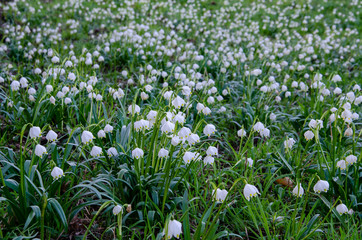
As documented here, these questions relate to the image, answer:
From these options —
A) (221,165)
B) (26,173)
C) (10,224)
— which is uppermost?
(26,173)

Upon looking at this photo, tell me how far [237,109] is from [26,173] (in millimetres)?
2686

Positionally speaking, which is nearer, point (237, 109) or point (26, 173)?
point (26, 173)

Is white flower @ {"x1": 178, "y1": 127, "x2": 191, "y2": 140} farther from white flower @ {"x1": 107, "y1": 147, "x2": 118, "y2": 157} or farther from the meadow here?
white flower @ {"x1": 107, "y1": 147, "x2": 118, "y2": 157}

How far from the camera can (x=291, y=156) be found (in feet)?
10.1

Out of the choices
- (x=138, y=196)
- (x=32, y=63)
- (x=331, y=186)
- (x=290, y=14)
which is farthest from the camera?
(x=290, y=14)

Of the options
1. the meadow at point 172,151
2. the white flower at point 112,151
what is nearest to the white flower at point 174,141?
the meadow at point 172,151

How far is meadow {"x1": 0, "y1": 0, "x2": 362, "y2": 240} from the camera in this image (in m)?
2.15

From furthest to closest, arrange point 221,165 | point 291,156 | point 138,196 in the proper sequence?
1. point 221,165
2. point 291,156
3. point 138,196

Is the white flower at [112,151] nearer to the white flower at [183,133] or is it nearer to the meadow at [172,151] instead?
the meadow at [172,151]

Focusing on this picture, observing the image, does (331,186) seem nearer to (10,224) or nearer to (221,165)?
(221,165)

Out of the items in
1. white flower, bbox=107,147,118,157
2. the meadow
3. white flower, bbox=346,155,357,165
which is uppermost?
white flower, bbox=346,155,357,165

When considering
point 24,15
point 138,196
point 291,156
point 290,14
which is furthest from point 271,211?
point 290,14

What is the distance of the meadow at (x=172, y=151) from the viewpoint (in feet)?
7.06

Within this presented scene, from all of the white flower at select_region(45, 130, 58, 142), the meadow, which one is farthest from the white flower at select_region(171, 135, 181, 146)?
the white flower at select_region(45, 130, 58, 142)
